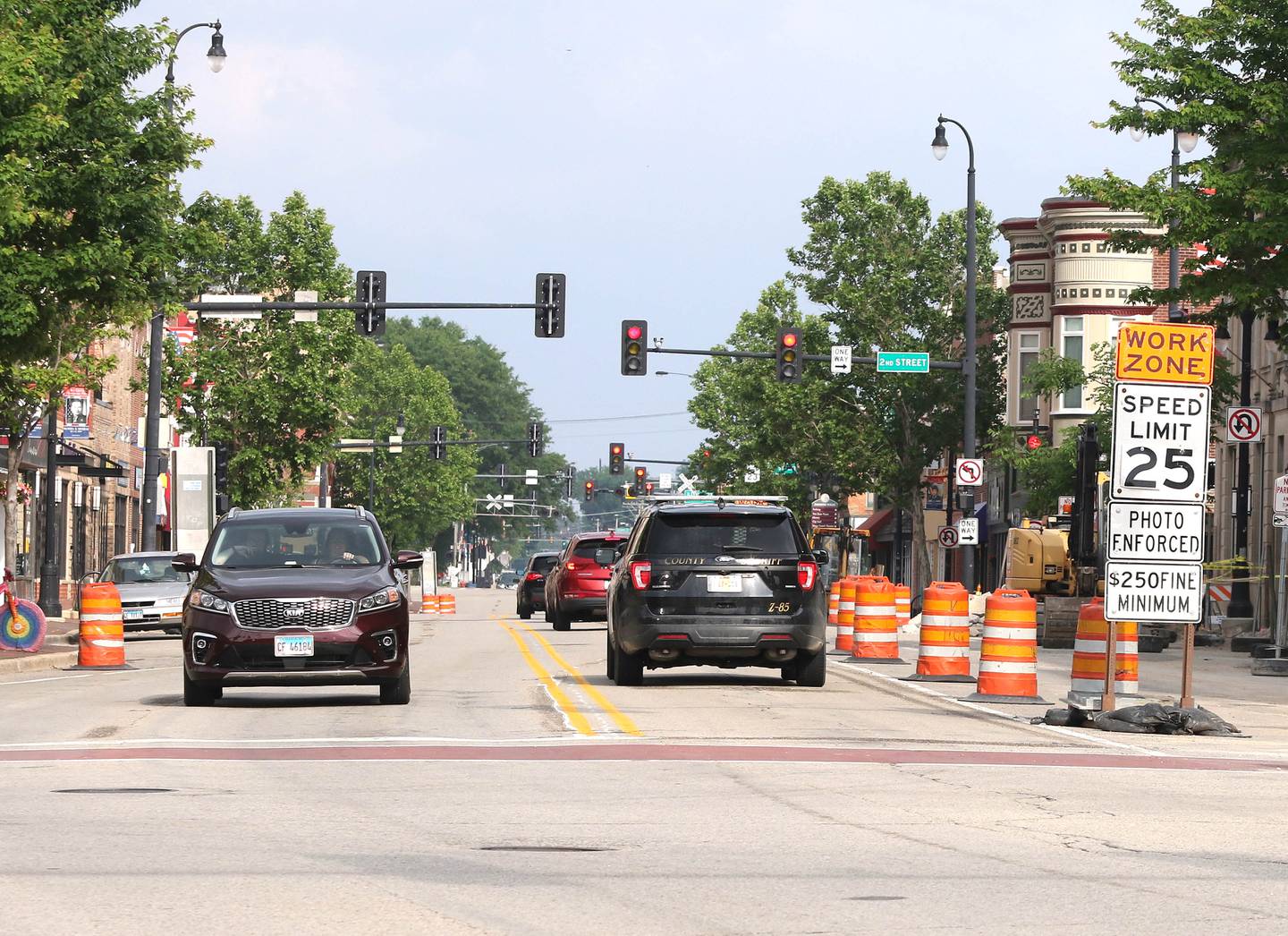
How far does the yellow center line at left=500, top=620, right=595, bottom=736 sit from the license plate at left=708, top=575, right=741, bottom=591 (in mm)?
1777

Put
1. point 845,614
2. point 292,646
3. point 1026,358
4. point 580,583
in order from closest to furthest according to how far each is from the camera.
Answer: point 292,646, point 845,614, point 580,583, point 1026,358

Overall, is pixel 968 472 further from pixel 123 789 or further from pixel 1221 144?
pixel 123 789

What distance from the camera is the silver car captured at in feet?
138

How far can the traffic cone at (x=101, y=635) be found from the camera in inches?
1115

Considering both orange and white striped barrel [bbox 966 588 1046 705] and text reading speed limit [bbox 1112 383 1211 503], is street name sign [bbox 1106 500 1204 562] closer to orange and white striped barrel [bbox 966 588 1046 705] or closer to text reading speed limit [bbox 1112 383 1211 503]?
text reading speed limit [bbox 1112 383 1211 503]

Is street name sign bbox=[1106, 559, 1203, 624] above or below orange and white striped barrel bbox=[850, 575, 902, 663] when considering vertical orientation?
above

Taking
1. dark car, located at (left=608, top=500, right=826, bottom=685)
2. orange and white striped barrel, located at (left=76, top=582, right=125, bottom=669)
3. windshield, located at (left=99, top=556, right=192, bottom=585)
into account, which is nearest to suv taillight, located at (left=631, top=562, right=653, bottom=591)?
dark car, located at (left=608, top=500, right=826, bottom=685)

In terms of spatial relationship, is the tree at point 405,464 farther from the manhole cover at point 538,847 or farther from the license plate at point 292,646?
the manhole cover at point 538,847

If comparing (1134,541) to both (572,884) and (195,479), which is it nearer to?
(572,884)

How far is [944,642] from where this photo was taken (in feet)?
83.8

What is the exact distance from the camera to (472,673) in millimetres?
26797

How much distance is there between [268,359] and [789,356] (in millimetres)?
23040

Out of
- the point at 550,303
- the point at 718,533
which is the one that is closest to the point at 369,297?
the point at 550,303

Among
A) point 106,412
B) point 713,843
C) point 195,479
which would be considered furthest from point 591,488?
point 713,843
